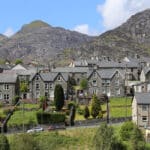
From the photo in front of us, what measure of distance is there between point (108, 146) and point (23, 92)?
155ft

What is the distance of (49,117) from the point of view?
83062mm

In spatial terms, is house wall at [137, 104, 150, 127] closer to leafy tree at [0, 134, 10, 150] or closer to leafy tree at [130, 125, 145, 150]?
leafy tree at [130, 125, 145, 150]

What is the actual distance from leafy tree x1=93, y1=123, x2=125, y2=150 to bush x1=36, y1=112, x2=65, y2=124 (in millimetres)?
14294

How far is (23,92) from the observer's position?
111 m

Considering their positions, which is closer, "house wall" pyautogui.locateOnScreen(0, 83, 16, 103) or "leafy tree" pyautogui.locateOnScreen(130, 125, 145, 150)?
"leafy tree" pyautogui.locateOnScreen(130, 125, 145, 150)

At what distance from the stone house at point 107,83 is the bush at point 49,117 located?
93.5 feet

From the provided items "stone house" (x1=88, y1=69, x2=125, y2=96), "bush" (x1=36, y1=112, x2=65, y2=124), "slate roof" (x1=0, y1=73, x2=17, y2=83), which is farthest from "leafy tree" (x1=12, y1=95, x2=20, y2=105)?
"bush" (x1=36, y1=112, x2=65, y2=124)

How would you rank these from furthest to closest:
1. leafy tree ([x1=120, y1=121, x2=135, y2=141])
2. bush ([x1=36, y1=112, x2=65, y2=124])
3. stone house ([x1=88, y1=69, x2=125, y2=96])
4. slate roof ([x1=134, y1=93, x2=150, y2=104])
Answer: stone house ([x1=88, y1=69, x2=125, y2=96])
slate roof ([x1=134, y1=93, x2=150, y2=104])
bush ([x1=36, y1=112, x2=65, y2=124])
leafy tree ([x1=120, y1=121, x2=135, y2=141])

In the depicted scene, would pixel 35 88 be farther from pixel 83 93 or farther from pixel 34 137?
pixel 34 137

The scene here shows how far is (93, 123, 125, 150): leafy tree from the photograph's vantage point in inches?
2638

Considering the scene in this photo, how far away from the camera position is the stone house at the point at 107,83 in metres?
110

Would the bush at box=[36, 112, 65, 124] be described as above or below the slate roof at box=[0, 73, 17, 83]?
below

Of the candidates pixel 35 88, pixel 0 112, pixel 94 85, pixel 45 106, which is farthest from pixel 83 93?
pixel 0 112

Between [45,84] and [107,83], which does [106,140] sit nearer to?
[107,83]
